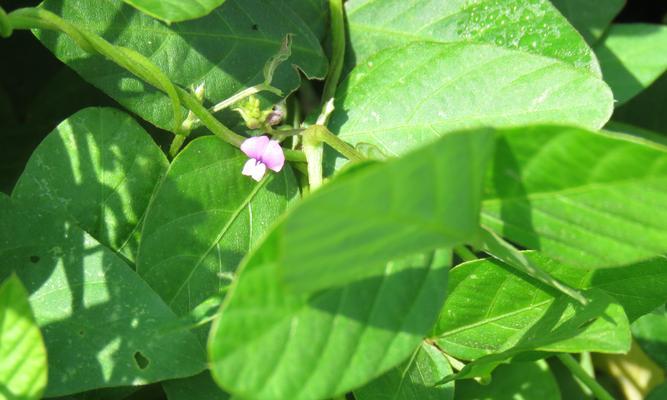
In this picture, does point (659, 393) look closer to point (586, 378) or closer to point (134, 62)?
point (586, 378)

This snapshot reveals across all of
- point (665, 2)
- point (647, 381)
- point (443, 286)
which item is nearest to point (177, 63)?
point (443, 286)

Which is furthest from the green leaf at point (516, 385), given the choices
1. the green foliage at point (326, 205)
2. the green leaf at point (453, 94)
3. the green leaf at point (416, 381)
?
the green leaf at point (453, 94)

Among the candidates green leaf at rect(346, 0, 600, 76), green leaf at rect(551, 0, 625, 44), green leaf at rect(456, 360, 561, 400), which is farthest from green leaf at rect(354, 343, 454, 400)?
green leaf at rect(551, 0, 625, 44)

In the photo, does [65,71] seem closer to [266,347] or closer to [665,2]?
[266,347]

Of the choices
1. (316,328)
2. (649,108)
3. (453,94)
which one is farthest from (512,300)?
(649,108)

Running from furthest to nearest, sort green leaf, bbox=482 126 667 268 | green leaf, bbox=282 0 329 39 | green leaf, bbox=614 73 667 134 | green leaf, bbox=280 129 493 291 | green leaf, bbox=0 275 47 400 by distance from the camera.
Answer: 1. green leaf, bbox=614 73 667 134
2. green leaf, bbox=282 0 329 39
3. green leaf, bbox=0 275 47 400
4. green leaf, bbox=482 126 667 268
5. green leaf, bbox=280 129 493 291

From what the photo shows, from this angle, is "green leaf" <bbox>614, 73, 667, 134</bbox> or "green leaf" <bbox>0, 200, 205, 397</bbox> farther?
"green leaf" <bbox>614, 73, 667, 134</bbox>

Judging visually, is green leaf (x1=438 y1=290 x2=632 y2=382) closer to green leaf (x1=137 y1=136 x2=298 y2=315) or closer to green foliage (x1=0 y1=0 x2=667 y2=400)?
green foliage (x1=0 y1=0 x2=667 y2=400)
